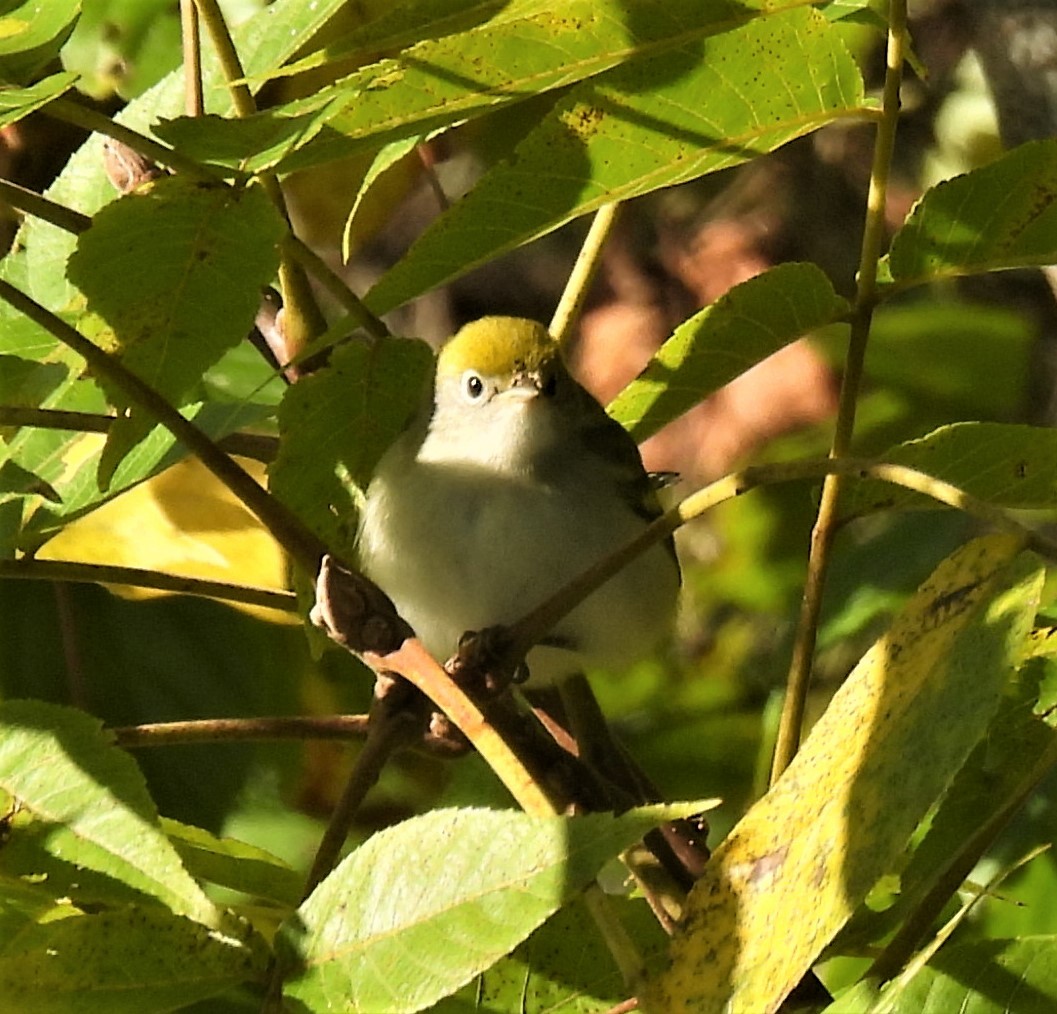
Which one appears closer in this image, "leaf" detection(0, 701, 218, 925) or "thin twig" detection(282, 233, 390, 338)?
"leaf" detection(0, 701, 218, 925)

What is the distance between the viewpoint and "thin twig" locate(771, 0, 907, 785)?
107 cm

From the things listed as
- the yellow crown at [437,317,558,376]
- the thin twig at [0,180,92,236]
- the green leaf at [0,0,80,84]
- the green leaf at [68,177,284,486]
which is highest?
the green leaf at [0,0,80,84]

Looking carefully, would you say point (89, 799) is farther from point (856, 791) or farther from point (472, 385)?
point (472, 385)

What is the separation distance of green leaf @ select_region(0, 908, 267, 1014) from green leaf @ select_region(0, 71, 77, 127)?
386 mm

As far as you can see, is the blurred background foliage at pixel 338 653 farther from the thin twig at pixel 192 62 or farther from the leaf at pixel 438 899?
the leaf at pixel 438 899

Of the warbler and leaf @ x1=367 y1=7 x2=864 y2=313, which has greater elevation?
leaf @ x1=367 y1=7 x2=864 y2=313

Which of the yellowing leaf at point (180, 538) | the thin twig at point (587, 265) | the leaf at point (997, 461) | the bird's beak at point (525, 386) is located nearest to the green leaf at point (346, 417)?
the thin twig at point (587, 265)

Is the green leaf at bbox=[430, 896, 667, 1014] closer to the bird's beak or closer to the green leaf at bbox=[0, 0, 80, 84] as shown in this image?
the green leaf at bbox=[0, 0, 80, 84]

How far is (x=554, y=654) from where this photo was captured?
5.48 feet

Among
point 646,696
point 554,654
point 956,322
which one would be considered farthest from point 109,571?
point 956,322

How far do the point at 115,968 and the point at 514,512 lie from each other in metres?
0.92

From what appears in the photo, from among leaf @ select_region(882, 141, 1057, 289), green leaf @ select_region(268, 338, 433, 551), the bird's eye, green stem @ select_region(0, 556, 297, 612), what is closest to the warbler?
the bird's eye

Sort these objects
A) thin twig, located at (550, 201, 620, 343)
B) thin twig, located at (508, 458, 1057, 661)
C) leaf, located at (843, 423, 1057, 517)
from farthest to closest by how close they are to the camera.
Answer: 1. thin twig, located at (550, 201, 620, 343)
2. leaf, located at (843, 423, 1057, 517)
3. thin twig, located at (508, 458, 1057, 661)

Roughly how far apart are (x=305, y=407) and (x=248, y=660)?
70cm
